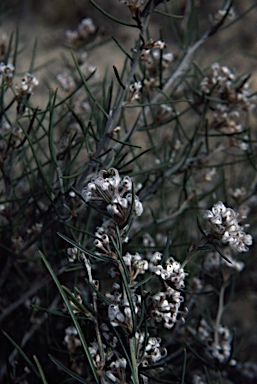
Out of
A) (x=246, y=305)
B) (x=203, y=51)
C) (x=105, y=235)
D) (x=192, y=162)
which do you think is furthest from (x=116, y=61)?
(x=105, y=235)

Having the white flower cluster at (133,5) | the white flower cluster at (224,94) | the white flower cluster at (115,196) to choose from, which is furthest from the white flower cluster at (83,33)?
the white flower cluster at (115,196)

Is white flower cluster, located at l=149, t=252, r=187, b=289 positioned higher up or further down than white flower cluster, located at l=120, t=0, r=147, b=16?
further down

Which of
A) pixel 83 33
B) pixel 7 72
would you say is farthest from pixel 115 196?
pixel 83 33

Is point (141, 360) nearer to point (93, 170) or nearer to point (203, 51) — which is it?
point (93, 170)

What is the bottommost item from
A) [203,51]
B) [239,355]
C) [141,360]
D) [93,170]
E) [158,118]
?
[141,360]

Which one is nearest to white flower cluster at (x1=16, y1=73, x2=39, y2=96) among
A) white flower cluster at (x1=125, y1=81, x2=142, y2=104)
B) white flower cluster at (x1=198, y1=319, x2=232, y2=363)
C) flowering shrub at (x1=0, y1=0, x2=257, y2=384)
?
flowering shrub at (x1=0, y1=0, x2=257, y2=384)

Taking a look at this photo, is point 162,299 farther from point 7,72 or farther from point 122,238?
point 7,72

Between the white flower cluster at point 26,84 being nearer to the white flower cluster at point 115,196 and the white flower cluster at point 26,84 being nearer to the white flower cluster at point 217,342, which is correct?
the white flower cluster at point 115,196

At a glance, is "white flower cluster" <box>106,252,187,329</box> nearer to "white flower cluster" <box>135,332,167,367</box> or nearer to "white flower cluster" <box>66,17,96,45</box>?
"white flower cluster" <box>135,332,167,367</box>
